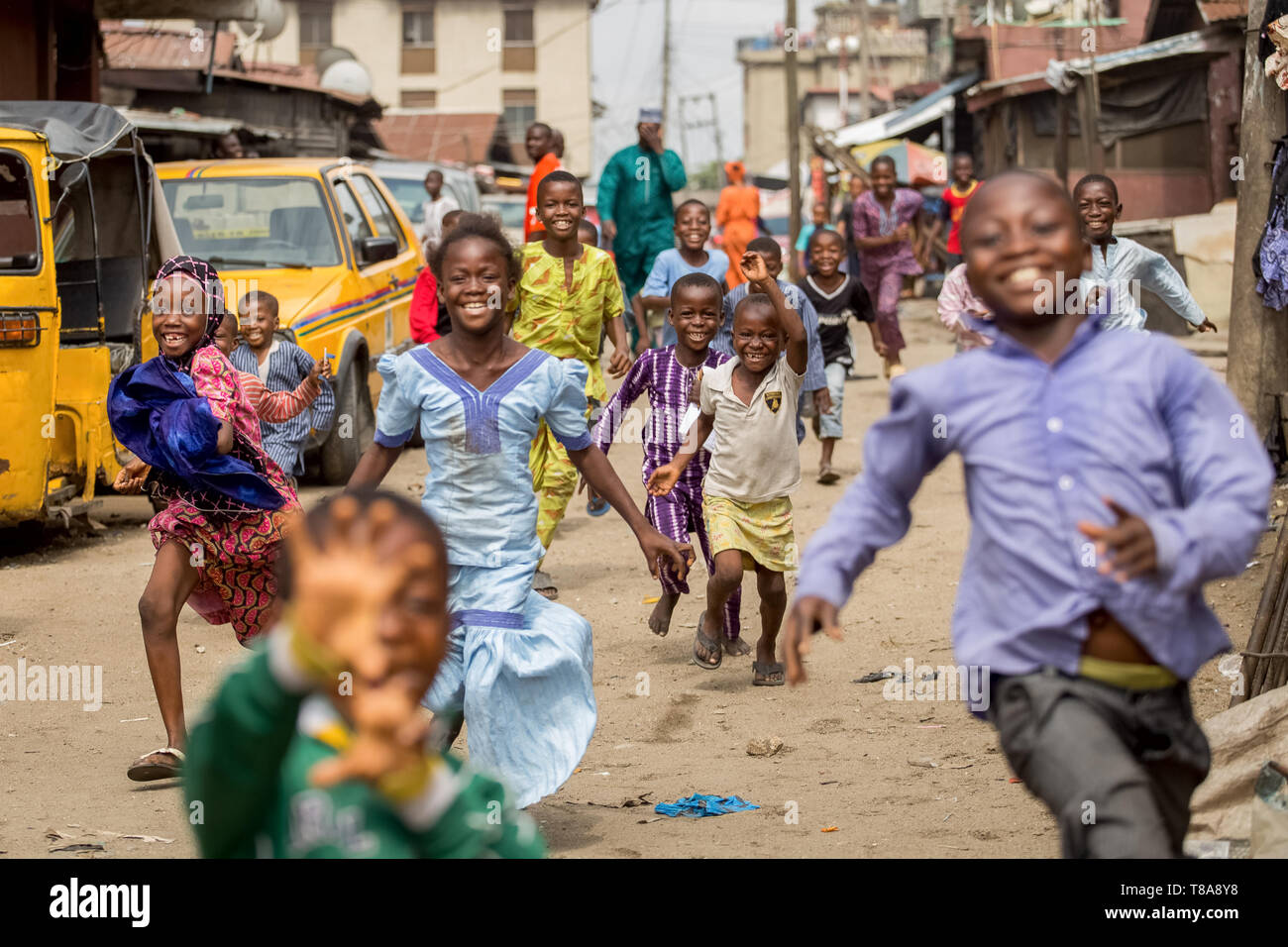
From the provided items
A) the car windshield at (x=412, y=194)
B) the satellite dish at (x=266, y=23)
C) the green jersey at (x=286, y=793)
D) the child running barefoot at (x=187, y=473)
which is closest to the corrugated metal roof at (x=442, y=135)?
the satellite dish at (x=266, y=23)

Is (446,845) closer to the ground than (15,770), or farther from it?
farther from it

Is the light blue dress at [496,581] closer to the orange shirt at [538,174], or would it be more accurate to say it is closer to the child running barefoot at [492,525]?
the child running barefoot at [492,525]

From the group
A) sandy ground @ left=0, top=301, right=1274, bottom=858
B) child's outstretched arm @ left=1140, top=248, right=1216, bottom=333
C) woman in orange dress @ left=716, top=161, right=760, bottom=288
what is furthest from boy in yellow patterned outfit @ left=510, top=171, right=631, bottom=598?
woman in orange dress @ left=716, top=161, right=760, bottom=288

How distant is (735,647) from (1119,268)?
233 centimetres

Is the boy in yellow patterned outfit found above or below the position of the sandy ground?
above

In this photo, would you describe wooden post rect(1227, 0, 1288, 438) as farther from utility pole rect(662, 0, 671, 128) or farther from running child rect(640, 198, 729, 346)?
utility pole rect(662, 0, 671, 128)

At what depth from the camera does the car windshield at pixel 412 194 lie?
18.2 metres

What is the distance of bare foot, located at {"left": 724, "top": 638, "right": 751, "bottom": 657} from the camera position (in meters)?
7.01

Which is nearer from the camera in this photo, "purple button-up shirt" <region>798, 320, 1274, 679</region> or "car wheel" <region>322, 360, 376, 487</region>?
"purple button-up shirt" <region>798, 320, 1274, 679</region>

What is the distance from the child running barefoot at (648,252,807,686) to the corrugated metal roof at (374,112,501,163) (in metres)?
36.2

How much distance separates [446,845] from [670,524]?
4.79 metres

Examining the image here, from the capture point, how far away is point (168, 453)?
5.14 metres
